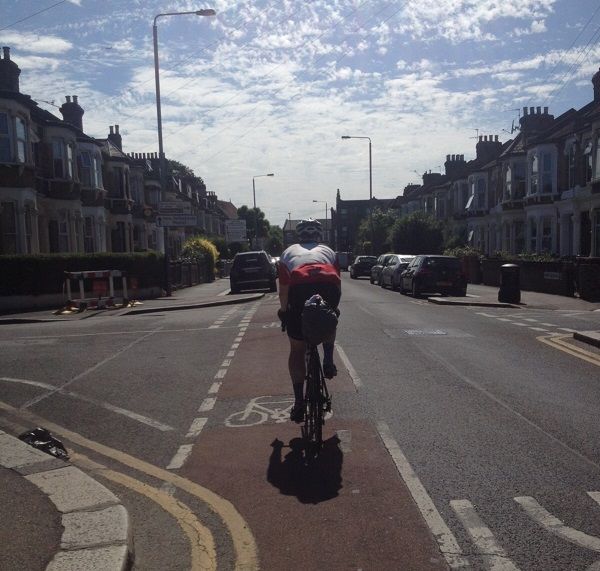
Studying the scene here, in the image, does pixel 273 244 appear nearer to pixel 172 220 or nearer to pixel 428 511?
pixel 172 220

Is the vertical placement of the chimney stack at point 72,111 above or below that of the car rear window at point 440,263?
above

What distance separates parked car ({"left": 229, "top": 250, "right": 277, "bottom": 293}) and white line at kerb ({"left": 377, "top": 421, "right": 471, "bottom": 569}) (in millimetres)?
24893

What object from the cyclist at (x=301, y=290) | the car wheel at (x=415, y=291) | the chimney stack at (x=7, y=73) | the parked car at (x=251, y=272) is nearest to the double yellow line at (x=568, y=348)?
the cyclist at (x=301, y=290)

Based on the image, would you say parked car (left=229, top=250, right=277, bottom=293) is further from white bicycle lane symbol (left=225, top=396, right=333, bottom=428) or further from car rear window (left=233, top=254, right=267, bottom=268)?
white bicycle lane symbol (left=225, top=396, right=333, bottom=428)

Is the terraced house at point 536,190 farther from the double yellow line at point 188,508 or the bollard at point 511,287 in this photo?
the double yellow line at point 188,508

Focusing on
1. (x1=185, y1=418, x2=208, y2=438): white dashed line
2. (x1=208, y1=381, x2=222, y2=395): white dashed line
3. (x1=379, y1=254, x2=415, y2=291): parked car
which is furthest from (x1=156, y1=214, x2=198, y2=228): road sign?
(x1=185, y1=418, x2=208, y2=438): white dashed line

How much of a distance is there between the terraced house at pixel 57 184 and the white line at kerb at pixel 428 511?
21225 mm

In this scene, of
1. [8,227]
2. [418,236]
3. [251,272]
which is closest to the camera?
[8,227]

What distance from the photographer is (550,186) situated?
36.5 metres

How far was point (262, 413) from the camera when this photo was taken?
7.49 metres

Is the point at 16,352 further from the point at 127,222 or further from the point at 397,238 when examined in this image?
the point at 397,238

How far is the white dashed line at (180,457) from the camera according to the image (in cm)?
576

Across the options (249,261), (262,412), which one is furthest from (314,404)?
(249,261)

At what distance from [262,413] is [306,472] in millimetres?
2075
